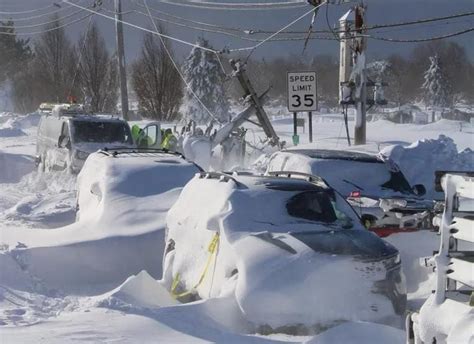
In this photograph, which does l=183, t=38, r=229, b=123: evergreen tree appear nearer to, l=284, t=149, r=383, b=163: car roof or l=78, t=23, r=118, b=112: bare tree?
l=78, t=23, r=118, b=112: bare tree

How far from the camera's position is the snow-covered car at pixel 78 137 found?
1784 centimetres

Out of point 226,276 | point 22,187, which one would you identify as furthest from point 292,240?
point 22,187

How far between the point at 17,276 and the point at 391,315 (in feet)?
14.1

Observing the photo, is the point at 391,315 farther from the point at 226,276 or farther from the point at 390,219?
the point at 390,219

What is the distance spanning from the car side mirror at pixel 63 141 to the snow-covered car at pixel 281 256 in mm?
10917

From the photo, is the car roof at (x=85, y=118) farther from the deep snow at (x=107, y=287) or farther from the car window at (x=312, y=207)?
the car window at (x=312, y=207)

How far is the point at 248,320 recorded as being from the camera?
585 cm

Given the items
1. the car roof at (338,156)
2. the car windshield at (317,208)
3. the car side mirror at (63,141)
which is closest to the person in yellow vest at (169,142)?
the car side mirror at (63,141)

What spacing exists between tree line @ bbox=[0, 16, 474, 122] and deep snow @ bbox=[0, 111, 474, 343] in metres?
22.2

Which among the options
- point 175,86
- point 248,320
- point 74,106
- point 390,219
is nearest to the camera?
point 248,320

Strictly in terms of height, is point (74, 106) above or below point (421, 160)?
above

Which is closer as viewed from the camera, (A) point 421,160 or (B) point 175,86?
(A) point 421,160

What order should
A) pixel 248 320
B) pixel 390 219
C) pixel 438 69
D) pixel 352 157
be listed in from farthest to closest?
1. pixel 438 69
2. pixel 352 157
3. pixel 390 219
4. pixel 248 320

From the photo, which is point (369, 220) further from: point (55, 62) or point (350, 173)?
point (55, 62)
